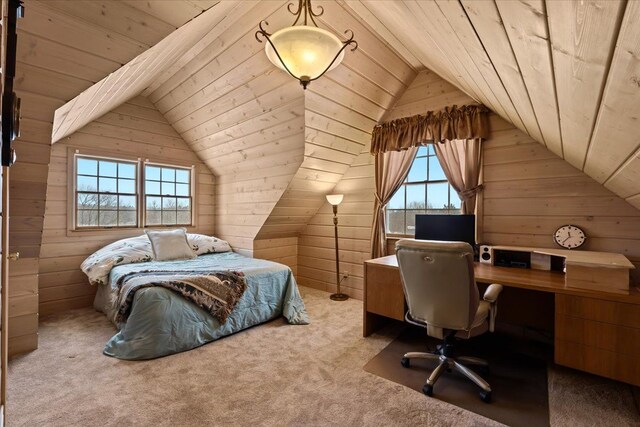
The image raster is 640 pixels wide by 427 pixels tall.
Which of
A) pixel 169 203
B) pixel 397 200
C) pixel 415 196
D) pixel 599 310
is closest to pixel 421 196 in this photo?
pixel 415 196

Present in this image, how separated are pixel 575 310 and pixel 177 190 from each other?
15.1 feet

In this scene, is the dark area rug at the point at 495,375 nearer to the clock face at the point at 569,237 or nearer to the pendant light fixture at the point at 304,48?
the clock face at the point at 569,237

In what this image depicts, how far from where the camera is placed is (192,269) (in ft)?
10.1

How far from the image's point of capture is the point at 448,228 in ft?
9.23

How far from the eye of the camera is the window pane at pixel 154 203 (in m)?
4.15

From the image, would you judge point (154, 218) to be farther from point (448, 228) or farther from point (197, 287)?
point (448, 228)

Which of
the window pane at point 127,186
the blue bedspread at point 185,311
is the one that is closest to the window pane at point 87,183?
the window pane at point 127,186

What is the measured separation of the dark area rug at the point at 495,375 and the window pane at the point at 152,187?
3615 mm

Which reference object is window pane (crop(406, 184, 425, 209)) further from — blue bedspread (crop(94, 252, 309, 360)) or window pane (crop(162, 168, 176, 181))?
window pane (crop(162, 168, 176, 181))

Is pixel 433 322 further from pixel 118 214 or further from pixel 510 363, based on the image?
pixel 118 214

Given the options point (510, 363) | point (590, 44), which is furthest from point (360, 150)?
point (590, 44)

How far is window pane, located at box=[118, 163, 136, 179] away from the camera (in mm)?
3916

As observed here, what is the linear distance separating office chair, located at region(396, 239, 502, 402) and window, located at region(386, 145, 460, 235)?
4.76 ft

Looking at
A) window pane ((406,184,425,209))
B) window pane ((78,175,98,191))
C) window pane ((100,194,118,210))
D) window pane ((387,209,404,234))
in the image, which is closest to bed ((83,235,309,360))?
window pane ((100,194,118,210))
